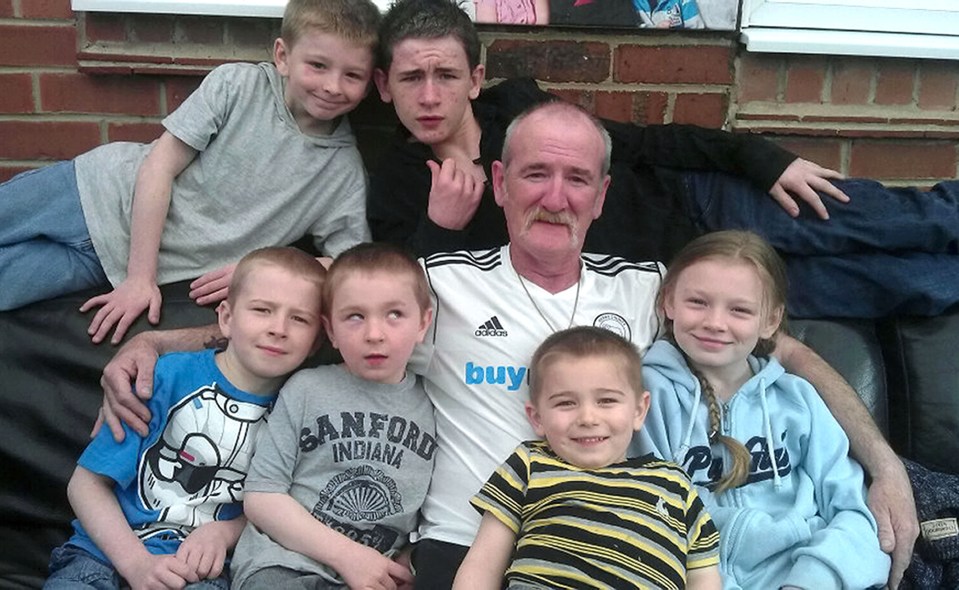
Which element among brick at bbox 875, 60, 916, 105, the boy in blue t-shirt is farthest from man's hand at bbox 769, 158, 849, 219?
the boy in blue t-shirt

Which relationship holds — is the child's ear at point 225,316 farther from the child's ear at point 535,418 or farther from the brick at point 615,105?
the brick at point 615,105

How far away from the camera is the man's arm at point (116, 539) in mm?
1884

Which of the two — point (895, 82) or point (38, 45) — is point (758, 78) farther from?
point (38, 45)

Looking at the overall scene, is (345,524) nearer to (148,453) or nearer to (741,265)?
(148,453)

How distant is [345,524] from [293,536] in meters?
0.12

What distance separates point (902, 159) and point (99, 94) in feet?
8.14

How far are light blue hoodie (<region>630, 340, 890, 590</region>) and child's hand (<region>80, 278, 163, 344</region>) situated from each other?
3.96 feet

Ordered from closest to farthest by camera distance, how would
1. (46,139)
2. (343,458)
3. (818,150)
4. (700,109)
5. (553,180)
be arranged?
(343,458) → (553,180) → (46,139) → (700,109) → (818,150)

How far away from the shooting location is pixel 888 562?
6.44 feet

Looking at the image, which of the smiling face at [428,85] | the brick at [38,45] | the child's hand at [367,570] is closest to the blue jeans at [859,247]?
the smiling face at [428,85]

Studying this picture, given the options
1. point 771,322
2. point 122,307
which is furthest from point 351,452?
point 771,322

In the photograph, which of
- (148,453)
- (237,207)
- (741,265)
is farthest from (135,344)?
(741,265)

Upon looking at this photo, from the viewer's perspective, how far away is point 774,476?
2.03 meters

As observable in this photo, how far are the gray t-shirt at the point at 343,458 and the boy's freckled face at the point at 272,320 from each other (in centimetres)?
6
